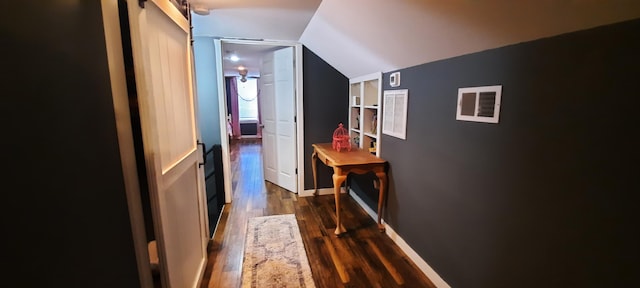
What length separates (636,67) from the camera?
2.90 ft

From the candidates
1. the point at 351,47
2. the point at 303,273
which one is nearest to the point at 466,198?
the point at 303,273

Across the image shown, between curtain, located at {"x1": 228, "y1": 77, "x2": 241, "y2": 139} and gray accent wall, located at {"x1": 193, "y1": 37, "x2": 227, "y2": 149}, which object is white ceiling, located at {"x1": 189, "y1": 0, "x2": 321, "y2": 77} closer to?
gray accent wall, located at {"x1": 193, "y1": 37, "x2": 227, "y2": 149}

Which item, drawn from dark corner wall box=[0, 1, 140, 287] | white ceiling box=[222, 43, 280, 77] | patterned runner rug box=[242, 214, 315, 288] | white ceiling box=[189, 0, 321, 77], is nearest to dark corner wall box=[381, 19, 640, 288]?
patterned runner rug box=[242, 214, 315, 288]

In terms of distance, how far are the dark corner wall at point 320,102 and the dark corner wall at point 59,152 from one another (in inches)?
109

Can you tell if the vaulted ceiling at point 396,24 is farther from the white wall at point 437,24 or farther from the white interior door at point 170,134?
the white interior door at point 170,134

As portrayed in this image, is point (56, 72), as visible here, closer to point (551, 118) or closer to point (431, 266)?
point (551, 118)

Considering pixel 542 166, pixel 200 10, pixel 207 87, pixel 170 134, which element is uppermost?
pixel 200 10

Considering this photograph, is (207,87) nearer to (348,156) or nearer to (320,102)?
(320,102)

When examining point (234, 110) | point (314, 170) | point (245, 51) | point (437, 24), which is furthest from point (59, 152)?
point (234, 110)

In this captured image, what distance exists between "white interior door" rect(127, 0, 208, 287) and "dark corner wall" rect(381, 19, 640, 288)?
1.70 meters

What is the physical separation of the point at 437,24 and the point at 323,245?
201cm

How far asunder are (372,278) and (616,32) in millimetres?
1914

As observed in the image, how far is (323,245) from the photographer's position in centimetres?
252

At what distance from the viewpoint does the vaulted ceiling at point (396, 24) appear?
40.9 inches
